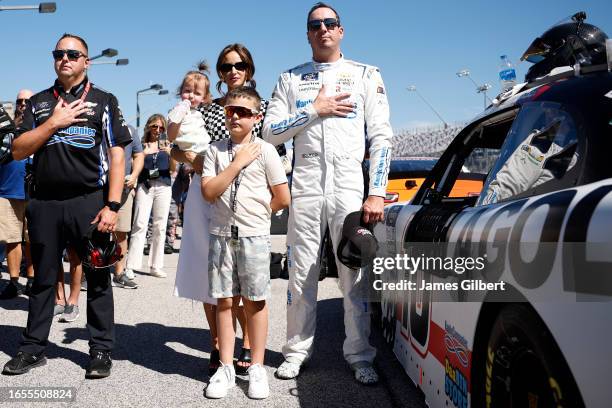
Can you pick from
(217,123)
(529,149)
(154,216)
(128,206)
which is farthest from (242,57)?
(154,216)

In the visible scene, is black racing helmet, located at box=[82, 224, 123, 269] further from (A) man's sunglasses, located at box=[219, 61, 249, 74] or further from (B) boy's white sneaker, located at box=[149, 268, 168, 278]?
(B) boy's white sneaker, located at box=[149, 268, 168, 278]

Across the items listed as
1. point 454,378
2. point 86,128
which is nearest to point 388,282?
point 454,378

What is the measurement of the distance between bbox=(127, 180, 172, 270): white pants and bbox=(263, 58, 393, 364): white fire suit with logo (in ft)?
13.2

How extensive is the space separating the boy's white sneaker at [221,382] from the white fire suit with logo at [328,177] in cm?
43

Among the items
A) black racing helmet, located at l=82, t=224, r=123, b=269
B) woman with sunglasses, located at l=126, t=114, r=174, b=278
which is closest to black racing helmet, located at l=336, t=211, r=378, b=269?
black racing helmet, located at l=82, t=224, r=123, b=269

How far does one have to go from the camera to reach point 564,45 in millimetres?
2623

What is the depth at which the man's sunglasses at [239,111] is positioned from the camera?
Result: 10.8 feet

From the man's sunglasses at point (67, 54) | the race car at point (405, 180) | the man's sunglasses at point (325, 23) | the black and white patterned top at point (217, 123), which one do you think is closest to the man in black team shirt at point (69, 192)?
the man's sunglasses at point (67, 54)

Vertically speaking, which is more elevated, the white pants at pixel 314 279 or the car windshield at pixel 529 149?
the car windshield at pixel 529 149

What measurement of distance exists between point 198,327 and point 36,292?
1490mm

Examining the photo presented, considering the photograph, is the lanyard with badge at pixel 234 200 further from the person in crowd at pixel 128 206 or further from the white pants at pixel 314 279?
the person in crowd at pixel 128 206

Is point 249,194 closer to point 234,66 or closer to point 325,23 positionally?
point 234,66

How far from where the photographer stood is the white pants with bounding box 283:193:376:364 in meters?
3.47

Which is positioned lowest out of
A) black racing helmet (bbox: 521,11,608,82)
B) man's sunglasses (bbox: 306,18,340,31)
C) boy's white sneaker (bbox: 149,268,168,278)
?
boy's white sneaker (bbox: 149,268,168,278)
